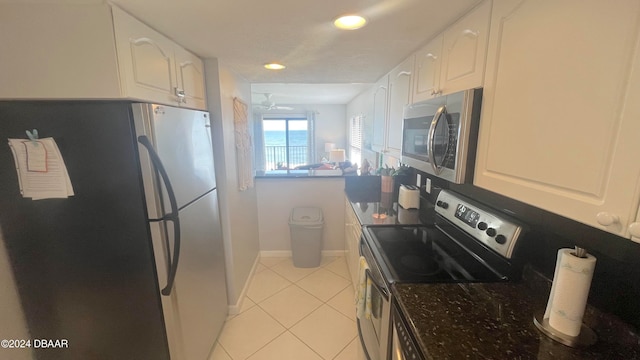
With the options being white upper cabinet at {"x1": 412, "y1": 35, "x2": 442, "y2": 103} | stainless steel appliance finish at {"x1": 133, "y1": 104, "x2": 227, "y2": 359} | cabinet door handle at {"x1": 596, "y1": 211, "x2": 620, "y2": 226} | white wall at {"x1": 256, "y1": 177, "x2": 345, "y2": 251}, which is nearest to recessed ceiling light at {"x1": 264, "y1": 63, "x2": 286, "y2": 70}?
stainless steel appliance finish at {"x1": 133, "y1": 104, "x2": 227, "y2": 359}

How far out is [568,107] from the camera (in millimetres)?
685

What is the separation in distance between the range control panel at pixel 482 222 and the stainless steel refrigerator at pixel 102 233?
1447 millimetres

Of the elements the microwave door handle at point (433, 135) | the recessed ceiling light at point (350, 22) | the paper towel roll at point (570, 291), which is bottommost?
the paper towel roll at point (570, 291)

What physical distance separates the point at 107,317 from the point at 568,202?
1.89 m

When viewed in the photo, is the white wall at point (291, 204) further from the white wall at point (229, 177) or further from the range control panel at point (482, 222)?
the range control panel at point (482, 222)

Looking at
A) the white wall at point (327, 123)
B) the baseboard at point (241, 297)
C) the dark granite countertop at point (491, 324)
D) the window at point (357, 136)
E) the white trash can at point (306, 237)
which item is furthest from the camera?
the white wall at point (327, 123)

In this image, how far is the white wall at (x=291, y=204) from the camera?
10.2 ft

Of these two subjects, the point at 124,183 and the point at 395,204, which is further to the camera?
the point at 395,204

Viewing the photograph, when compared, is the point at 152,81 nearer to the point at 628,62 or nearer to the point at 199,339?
the point at 199,339

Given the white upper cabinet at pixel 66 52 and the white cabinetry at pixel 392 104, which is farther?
the white cabinetry at pixel 392 104

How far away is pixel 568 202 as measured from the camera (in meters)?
0.68

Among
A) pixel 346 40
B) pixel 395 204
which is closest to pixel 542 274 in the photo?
pixel 395 204

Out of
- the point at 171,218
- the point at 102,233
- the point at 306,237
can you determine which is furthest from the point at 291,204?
the point at 102,233

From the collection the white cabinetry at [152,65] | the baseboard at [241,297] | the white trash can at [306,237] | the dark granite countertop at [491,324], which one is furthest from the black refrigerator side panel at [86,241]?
the white trash can at [306,237]
